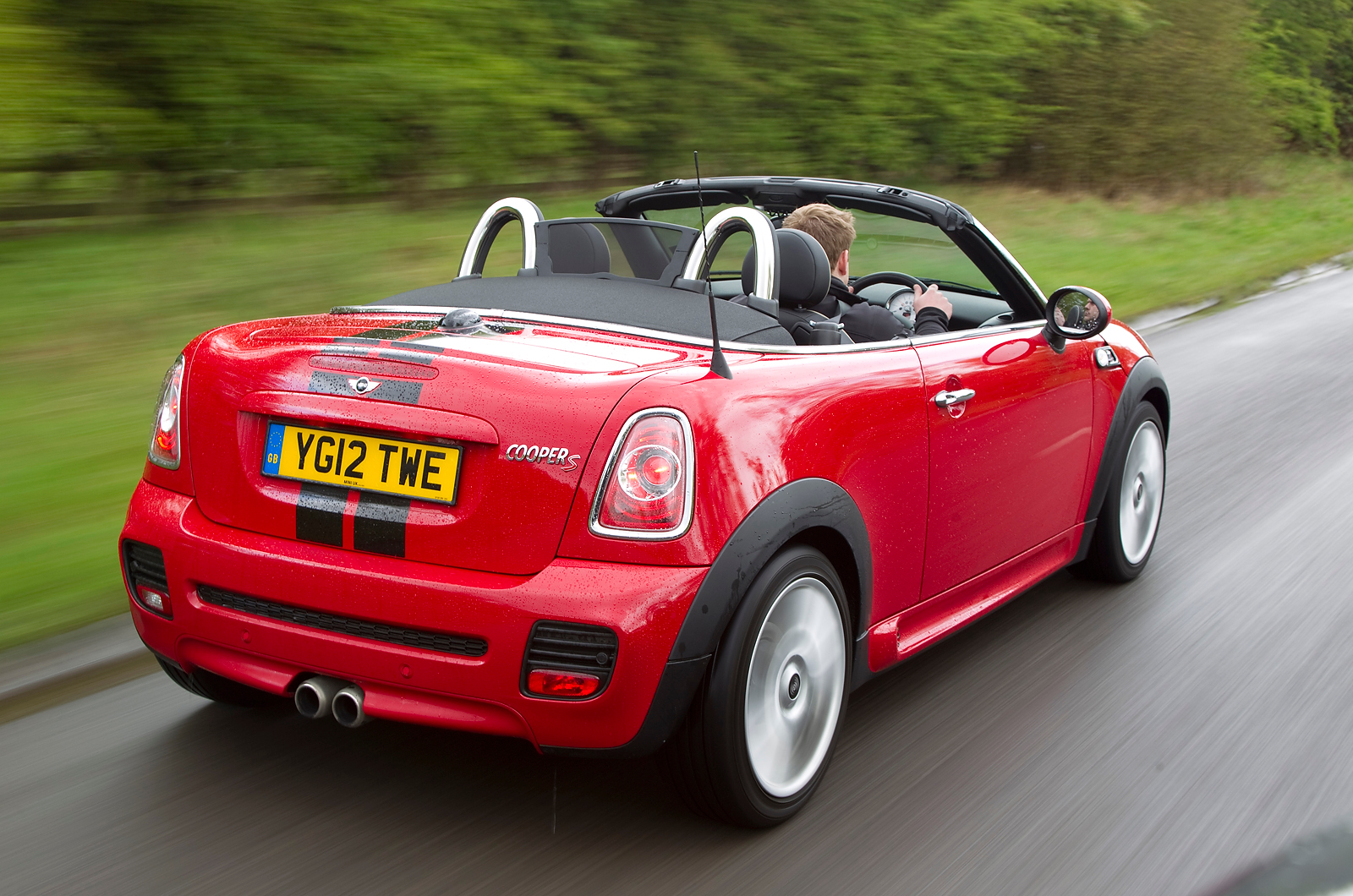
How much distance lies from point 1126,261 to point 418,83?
387 inches

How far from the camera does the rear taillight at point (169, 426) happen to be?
2945 millimetres

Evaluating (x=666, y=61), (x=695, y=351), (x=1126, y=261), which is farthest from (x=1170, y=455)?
(x=1126, y=261)

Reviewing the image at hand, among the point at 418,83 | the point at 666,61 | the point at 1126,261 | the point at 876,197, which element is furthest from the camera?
the point at 1126,261

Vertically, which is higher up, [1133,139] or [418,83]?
[418,83]

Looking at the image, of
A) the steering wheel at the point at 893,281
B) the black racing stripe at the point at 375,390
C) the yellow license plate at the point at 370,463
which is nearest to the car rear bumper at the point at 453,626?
the yellow license plate at the point at 370,463

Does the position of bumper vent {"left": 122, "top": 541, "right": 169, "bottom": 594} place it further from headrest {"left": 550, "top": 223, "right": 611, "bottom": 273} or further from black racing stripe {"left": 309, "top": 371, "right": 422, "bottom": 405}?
headrest {"left": 550, "top": 223, "right": 611, "bottom": 273}

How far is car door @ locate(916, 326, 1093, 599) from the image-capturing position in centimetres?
332

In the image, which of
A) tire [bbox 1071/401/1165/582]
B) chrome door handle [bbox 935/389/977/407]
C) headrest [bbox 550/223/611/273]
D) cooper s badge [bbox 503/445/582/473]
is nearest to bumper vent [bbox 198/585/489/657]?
cooper s badge [bbox 503/445/582/473]

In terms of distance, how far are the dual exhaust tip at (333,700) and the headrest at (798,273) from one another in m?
1.39

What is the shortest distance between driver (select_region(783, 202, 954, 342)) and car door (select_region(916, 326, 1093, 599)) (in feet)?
0.39

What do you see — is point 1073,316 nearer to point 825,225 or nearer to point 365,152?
point 825,225

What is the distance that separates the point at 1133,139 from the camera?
24.1 metres

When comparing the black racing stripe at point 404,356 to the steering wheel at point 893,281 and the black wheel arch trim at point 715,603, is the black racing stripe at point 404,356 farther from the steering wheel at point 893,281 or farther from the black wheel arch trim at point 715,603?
the steering wheel at point 893,281

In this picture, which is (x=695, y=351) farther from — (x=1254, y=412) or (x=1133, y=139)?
(x=1133, y=139)
